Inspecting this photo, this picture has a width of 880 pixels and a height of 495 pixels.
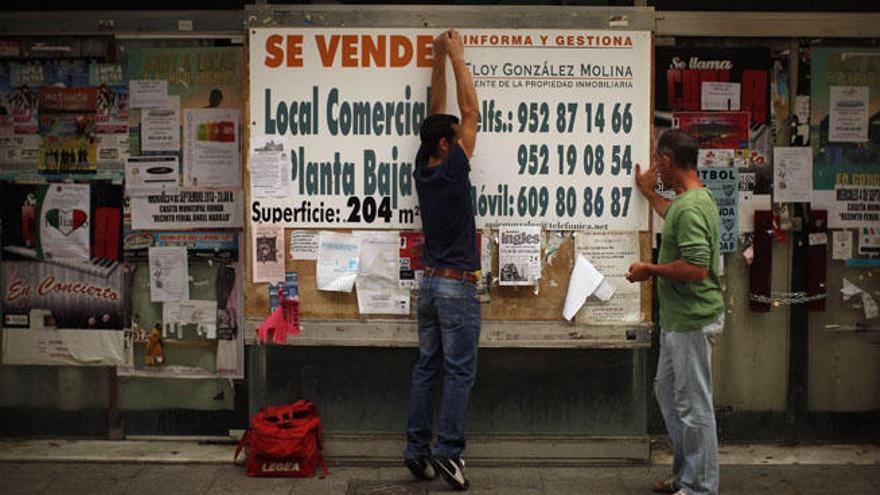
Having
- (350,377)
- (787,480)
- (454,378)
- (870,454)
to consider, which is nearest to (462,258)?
(454,378)

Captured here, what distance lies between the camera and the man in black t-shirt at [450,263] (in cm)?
581

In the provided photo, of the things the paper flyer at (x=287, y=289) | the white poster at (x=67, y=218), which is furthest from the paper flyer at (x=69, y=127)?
the paper flyer at (x=287, y=289)

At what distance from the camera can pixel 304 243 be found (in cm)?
619

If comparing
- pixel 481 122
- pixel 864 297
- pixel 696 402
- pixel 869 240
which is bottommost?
pixel 696 402

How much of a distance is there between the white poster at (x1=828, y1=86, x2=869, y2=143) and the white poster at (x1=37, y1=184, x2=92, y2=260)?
4.85m

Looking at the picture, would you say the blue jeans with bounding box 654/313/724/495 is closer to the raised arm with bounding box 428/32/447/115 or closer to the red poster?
the red poster

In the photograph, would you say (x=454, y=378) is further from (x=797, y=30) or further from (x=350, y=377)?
(x=797, y=30)

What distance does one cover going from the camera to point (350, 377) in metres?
6.42

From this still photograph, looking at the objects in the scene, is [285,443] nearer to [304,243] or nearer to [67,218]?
[304,243]

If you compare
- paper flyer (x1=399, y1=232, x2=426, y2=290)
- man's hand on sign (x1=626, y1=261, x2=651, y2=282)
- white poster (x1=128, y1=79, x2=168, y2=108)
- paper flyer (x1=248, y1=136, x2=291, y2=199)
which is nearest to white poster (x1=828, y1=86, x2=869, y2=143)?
man's hand on sign (x1=626, y1=261, x2=651, y2=282)

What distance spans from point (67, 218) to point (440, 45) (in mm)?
2758

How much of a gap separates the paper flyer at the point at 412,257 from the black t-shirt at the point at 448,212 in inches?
8.9

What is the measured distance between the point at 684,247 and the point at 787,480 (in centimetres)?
179

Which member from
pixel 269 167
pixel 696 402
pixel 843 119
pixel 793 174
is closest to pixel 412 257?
pixel 269 167
